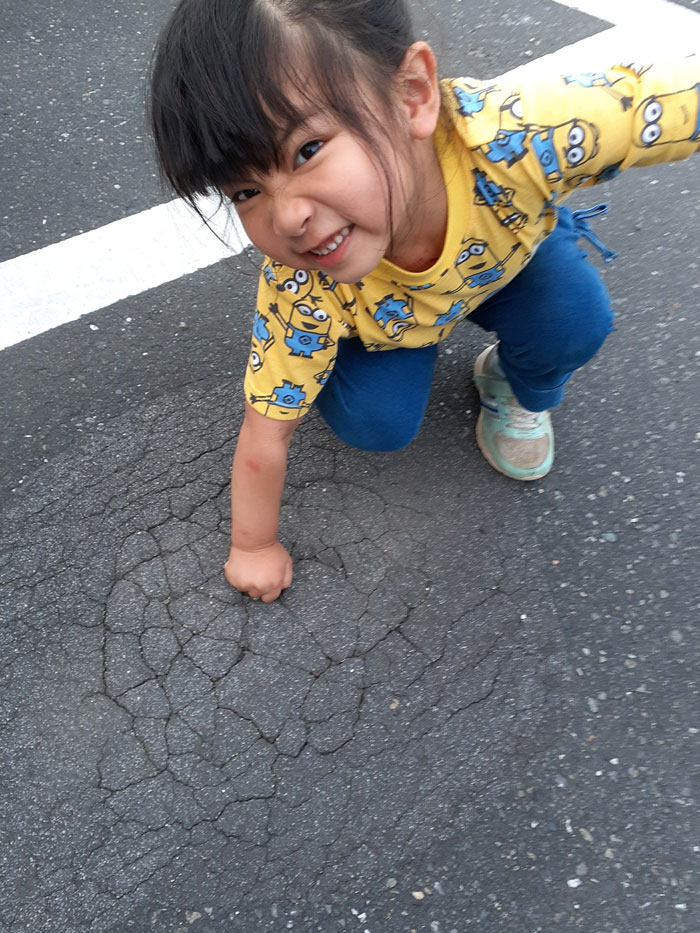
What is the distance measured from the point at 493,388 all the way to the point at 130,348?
0.94 metres

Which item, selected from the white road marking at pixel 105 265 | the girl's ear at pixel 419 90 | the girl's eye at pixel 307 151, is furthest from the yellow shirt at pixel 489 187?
the white road marking at pixel 105 265

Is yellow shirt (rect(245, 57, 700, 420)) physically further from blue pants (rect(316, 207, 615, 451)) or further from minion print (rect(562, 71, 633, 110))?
blue pants (rect(316, 207, 615, 451))

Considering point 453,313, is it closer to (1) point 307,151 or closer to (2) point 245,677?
(1) point 307,151

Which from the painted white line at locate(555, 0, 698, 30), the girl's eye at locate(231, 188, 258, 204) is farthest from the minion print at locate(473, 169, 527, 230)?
the painted white line at locate(555, 0, 698, 30)

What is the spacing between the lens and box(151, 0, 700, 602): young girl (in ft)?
3.72

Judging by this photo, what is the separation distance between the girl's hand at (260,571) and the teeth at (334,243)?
2.38 ft

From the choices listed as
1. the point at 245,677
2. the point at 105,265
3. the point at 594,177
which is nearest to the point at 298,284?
the point at 594,177

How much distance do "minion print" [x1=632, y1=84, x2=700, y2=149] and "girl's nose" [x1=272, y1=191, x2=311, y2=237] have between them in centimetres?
59

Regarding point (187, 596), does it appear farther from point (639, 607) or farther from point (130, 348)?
point (639, 607)

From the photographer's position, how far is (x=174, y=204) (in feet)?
8.43

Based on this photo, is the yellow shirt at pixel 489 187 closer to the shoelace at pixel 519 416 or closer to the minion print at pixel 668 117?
the minion print at pixel 668 117

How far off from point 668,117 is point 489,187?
30 centimetres

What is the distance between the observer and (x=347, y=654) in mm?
1752

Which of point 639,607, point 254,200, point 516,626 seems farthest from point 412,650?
point 254,200
